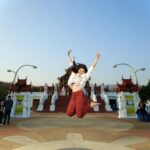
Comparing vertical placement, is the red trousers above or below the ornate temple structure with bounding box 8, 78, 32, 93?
below

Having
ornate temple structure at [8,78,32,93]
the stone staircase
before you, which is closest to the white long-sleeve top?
ornate temple structure at [8,78,32,93]

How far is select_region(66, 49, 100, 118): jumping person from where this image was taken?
636cm

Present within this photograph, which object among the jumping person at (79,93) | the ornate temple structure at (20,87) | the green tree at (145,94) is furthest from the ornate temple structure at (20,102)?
the green tree at (145,94)

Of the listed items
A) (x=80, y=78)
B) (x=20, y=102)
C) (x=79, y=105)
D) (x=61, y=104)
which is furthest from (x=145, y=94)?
(x=79, y=105)

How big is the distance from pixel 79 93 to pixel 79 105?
39 cm

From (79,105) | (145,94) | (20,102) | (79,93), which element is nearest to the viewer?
(79,105)

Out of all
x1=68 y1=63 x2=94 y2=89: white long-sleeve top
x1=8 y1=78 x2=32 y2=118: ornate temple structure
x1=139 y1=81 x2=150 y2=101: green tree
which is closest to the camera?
x1=68 y1=63 x2=94 y2=89: white long-sleeve top

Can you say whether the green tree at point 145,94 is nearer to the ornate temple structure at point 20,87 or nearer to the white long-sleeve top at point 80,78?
the ornate temple structure at point 20,87

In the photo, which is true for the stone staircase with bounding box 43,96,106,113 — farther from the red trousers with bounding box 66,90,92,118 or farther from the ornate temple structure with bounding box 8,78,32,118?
the red trousers with bounding box 66,90,92,118

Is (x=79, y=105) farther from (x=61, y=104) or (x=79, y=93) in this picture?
(x=61, y=104)

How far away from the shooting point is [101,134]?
12555 mm

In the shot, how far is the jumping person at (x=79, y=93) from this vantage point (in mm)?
6355

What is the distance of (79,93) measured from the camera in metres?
6.58

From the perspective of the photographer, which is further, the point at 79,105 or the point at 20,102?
the point at 20,102
